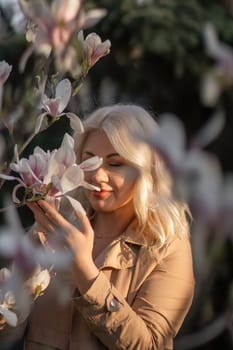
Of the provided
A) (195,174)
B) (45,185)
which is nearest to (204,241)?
(195,174)

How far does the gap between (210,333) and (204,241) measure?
6 cm

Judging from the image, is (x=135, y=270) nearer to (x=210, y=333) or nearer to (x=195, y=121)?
(x=210, y=333)

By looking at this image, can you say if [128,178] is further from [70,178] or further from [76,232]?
[70,178]

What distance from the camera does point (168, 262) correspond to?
5.32 ft

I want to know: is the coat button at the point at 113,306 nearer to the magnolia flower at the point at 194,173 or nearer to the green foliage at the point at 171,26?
the magnolia flower at the point at 194,173

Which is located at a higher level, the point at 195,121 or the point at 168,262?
the point at 168,262

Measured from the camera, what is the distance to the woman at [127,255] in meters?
1.47

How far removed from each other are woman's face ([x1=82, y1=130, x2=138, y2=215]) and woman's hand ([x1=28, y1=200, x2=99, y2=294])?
23 cm

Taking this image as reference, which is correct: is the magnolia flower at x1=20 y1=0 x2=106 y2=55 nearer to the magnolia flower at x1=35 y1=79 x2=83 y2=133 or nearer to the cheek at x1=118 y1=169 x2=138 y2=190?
the magnolia flower at x1=35 y1=79 x2=83 y2=133

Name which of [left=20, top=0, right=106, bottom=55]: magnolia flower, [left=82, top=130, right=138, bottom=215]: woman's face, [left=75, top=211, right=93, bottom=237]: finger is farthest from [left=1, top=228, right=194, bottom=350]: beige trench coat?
[left=20, top=0, right=106, bottom=55]: magnolia flower

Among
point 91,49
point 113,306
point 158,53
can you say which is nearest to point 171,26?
point 158,53

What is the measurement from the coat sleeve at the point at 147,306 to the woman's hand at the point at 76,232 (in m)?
0.03

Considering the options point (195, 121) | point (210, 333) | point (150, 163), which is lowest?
point (195, 121)

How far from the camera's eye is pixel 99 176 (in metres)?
1.53
